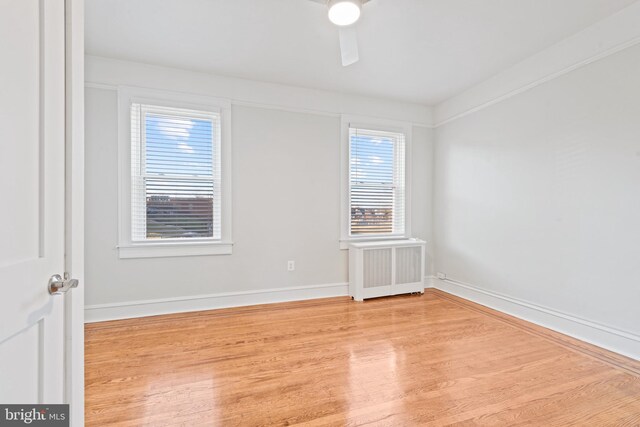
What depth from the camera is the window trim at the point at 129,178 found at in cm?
306

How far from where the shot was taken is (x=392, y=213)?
427 cm

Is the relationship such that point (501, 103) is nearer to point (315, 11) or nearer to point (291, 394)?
point (315, 11)

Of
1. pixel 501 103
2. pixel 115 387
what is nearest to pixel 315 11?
pixel 501 103

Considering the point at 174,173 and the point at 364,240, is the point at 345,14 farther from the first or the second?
the point at 364,240

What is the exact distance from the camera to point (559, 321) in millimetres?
2779

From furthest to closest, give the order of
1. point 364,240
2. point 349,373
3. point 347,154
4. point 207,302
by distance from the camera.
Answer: point 364,240, point 347,154, point 207,302, point 349,373

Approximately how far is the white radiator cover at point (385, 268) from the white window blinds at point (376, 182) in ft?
0.96

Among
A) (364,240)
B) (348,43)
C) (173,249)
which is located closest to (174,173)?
(173,249)

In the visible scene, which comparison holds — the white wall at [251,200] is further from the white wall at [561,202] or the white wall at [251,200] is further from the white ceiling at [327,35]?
the white wall at [561,202]

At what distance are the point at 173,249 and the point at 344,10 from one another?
2.76 m
